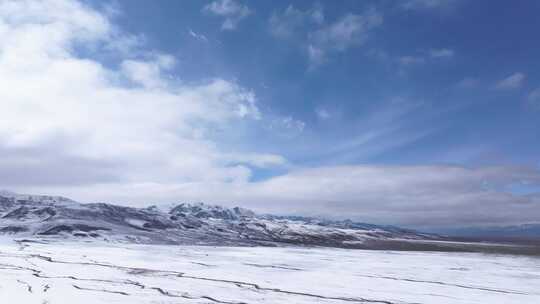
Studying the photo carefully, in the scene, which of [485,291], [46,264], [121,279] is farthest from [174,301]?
[46,264]

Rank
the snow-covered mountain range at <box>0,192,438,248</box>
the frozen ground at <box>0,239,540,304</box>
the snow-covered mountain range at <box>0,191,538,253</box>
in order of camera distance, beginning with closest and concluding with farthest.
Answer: the frozen ground at <box>0,239,540,304</box> < the snow-covered mountain range at <box>0,191,538,253</box> < the snow-covered mountain range at <box>0,192,438,248</box>

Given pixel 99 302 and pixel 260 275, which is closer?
pixel 99 302

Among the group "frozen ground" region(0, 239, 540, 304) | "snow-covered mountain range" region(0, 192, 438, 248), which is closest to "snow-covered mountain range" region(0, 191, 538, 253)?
"snow-covered mountain range" region(0, 192, 438, 248)

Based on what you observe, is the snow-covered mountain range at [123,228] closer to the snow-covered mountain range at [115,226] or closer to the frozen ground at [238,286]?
the snow-covered mountain range at [115,226]

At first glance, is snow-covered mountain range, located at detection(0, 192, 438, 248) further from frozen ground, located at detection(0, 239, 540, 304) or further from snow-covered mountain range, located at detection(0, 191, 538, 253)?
frozen ground, located at detection(0, 239, 540, 304)

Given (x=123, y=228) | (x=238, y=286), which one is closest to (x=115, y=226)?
(x=123, y=228)

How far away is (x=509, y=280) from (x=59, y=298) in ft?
82.7

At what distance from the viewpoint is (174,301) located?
15000mm

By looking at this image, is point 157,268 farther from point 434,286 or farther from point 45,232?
point 45,232

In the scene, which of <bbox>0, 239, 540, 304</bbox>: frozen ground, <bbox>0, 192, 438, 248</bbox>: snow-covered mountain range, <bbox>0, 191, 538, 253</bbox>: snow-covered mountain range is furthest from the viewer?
<bbox>0, 192, 438, 248</bbox>: snow-covered mountain range

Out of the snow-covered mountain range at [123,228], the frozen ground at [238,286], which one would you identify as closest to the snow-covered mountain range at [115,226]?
the snow-covered mountain range at [123,228]

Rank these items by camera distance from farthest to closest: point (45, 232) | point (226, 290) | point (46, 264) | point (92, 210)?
point (92, 210) → point (45, 232) → point (46, 264) → point (226, 290)

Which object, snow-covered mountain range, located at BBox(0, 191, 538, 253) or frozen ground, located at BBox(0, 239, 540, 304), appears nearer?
frozen ground, located at BBox(0, 239, 540, 304)

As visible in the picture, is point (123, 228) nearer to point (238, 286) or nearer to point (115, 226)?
point (115, 226)
